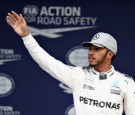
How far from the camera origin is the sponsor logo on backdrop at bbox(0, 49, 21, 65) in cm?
589

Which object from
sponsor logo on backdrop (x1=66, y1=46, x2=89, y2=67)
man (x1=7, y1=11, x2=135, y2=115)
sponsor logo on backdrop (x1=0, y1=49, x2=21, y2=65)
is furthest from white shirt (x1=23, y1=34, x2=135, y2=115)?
sponsor logo on backdrop (x1=0, y1=49, x2=21, y2=65)

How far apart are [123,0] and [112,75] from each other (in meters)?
2.01

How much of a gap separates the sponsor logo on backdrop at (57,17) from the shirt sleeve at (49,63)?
1922mm

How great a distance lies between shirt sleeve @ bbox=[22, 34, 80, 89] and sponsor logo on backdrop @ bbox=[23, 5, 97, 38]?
192 cm

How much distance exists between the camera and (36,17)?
19.2ft

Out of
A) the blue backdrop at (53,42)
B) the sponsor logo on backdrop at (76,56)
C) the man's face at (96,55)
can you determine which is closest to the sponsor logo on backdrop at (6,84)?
the blue backdrop at (53,42)

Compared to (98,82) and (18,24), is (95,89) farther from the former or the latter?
(18,24)

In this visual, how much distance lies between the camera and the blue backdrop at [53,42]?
19.2 feet

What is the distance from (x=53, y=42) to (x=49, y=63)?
2.10m

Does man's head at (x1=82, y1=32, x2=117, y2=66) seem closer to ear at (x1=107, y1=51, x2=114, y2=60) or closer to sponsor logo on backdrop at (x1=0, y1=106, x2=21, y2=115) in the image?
ear at (x1=107, y1=51, x2=114, y2=60)

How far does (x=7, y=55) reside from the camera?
19.3 ft

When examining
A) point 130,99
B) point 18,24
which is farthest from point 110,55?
point 18,24

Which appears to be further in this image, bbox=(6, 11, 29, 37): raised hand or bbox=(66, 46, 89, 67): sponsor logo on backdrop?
bbox=(66, 46, 89, 67): sponsor logo on backdrop

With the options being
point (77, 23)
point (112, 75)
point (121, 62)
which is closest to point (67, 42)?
point (77, 23)
